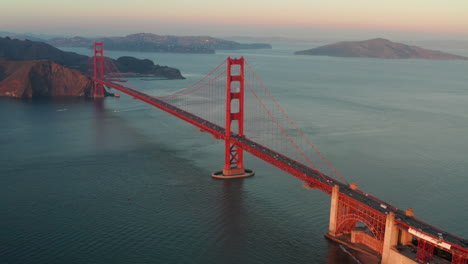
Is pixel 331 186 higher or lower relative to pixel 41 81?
lower

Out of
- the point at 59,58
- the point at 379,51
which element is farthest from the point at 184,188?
the point at 379,51


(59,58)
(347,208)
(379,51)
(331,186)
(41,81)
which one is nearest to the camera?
(347,208)

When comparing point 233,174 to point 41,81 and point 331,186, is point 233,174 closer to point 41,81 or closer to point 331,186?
point 331,186

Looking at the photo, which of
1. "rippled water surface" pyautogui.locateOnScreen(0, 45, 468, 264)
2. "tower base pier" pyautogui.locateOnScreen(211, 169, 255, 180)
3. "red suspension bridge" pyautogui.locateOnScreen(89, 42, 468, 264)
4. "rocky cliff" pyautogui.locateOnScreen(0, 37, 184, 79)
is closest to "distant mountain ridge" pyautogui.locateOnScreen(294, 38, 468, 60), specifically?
"rocky cliff" pyautogui.locateOnScreen(0, 37, 184, 79)

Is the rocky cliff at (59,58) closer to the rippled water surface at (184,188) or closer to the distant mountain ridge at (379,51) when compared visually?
the rippled water surface at (184,188)

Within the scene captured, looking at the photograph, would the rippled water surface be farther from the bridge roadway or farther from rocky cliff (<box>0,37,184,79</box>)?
rocky cliff (<box>0,37,184,79</box>)

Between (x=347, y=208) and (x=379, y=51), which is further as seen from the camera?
(x=379, y=51)

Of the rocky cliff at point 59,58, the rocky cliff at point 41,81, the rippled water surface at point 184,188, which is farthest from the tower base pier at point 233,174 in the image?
the rocky cliff at point 59,58
